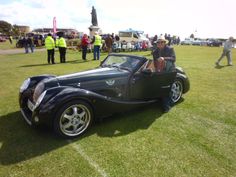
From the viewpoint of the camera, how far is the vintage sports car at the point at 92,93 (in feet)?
12.0

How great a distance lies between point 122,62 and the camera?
16.4 feet

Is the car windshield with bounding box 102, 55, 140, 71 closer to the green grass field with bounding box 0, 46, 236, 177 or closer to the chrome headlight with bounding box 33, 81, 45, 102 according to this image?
the green grass field with bounding box 0, 46, 236, 177

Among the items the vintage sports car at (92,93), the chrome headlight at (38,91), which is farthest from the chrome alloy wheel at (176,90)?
the chrome headlight at (38,91)

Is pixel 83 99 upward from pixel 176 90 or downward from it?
upward

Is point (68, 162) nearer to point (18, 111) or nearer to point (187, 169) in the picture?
point (187, 169)

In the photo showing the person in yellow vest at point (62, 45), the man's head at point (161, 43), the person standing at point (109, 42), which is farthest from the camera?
the person standing at point (109, 42)

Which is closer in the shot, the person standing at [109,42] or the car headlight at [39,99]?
the car headlight at [39,99]

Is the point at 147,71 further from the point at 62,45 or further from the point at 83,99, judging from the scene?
the point at 62,45

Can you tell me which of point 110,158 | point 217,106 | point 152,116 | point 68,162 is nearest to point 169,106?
point 152,116

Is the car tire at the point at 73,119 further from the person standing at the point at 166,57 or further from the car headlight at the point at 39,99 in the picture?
the person standing at the point at 166,57

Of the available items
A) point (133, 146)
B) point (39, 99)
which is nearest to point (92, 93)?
point (39, 99)

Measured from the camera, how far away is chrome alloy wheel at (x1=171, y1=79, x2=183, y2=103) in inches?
222

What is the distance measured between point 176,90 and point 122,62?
69.2 inches

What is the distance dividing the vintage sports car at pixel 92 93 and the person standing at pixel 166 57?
165mm
